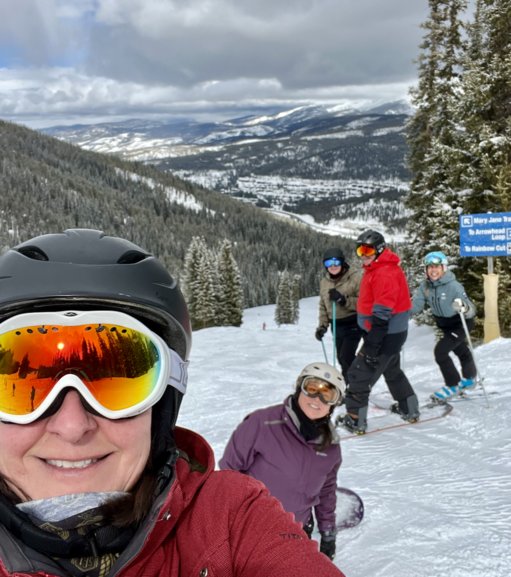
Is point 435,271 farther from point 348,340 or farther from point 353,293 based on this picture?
point 348,340

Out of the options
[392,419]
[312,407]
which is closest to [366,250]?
[392,419]

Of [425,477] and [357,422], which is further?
[357,422]

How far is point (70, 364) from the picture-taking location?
136 centimetres

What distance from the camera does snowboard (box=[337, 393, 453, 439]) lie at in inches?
215

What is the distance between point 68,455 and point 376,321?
13.8ft

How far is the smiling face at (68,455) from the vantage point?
1.23 m

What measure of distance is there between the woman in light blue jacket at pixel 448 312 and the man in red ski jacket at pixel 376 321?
789mm

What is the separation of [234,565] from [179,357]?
0.65m

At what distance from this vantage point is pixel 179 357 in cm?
161

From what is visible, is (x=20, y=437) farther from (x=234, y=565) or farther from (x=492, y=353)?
(x=492, y=353)

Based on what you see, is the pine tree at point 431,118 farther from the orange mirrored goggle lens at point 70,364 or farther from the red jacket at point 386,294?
the orange mirrored goggle lens at point 70,364

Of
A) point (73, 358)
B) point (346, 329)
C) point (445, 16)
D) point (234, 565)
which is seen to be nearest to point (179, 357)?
point (73, 358)

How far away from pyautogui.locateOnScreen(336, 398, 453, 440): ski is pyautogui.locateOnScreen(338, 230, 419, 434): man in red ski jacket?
76 mm

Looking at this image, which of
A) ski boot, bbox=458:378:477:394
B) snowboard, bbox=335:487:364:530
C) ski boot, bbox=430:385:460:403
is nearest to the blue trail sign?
ski boot, bbox=458:378:477:394
